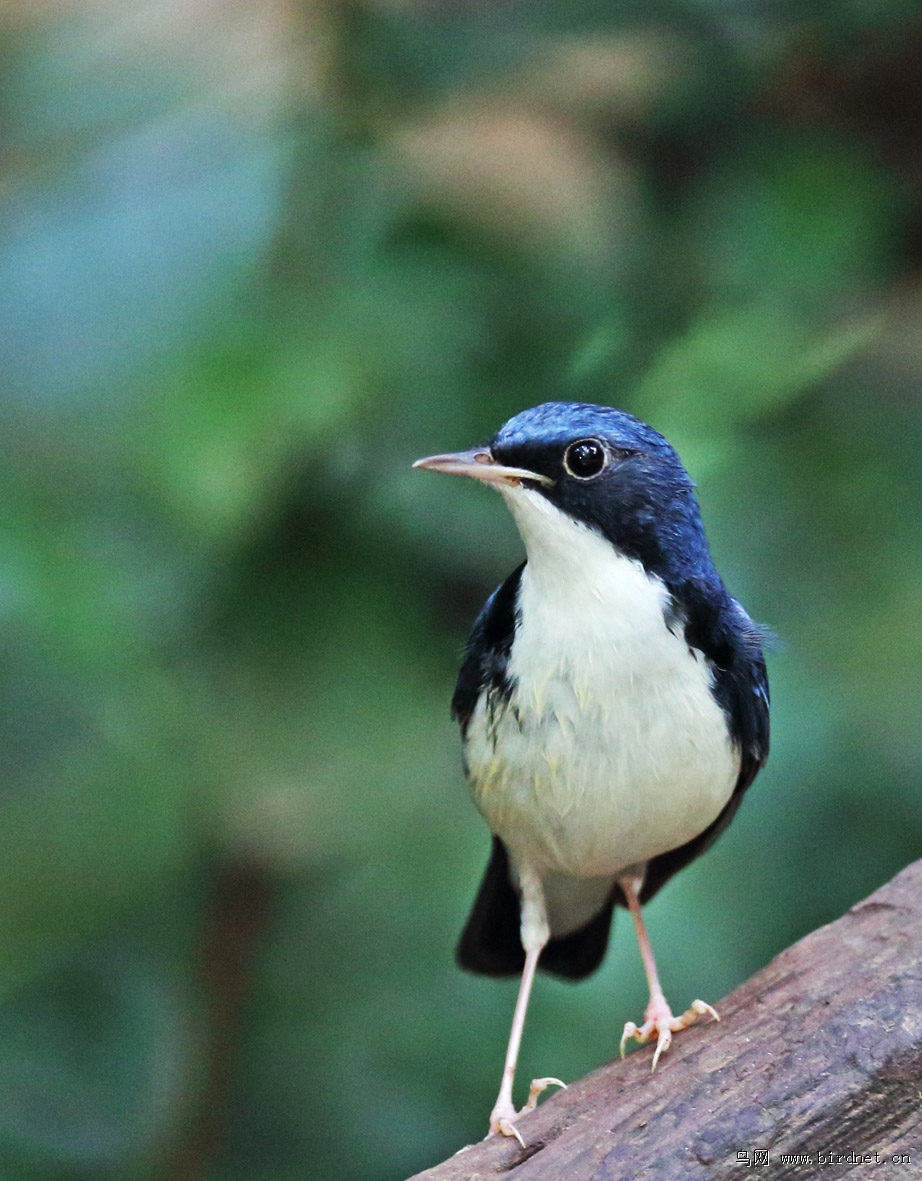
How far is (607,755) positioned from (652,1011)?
0.80 m

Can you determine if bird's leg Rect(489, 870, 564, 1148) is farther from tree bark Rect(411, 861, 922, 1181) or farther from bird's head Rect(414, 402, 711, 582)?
bird's head Rect(414, 402, 711, 582)

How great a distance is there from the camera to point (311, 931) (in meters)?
4.86

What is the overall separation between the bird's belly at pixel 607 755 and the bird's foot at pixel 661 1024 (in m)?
0.43

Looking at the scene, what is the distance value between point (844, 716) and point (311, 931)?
1865 millimetres

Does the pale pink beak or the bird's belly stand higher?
the pale pink beak

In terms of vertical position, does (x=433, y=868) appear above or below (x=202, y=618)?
below

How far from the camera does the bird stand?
346 cm

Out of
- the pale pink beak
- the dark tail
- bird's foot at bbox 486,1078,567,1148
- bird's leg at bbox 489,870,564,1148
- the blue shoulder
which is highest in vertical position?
the pale pink beak

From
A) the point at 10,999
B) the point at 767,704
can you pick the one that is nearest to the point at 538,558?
the point at 767,704

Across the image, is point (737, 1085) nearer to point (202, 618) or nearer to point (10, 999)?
point (202, 618)

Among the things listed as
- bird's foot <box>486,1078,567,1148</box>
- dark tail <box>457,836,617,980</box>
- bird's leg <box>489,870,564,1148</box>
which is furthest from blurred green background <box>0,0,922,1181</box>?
bird's foot <box>486,1078,567,1148</box>

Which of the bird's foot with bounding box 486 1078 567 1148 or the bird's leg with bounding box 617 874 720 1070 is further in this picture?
the bird's leg with bounding box 617 874 720 1070

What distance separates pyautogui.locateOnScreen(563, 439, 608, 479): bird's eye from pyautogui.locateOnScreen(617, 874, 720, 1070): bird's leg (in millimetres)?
1328

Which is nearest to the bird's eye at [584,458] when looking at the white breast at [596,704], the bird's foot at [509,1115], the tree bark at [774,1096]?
the white breast at [596,704]
